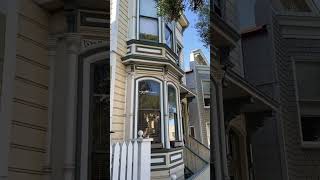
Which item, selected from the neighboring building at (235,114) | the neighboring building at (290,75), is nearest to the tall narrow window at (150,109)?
the neighboring building at (235,114)

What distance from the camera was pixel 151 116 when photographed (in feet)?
1.42

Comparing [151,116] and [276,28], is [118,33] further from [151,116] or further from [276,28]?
[276,28]

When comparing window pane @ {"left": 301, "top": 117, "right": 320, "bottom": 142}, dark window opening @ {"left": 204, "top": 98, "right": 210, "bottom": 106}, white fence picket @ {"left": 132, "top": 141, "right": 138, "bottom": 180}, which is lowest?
white fence picket @ {"left": 132, "top": 141, "right": 138, "bottom": 180}

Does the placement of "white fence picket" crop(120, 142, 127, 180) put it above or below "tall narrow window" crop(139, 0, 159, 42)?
below

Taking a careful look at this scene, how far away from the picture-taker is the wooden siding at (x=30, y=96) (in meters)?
0.53

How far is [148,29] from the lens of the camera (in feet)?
1.48

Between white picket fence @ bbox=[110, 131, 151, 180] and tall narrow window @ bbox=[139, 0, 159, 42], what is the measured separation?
12 cm

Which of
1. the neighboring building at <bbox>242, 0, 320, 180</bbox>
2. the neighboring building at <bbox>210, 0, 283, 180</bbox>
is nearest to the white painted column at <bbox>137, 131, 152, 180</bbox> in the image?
the neighboring building at <bbox>210, 0, 283, 180</bbox>

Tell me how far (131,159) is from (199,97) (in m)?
0.13

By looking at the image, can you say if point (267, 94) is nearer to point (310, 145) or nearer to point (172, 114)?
point (310, 145)

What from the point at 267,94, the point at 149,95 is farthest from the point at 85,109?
the point at 267,94

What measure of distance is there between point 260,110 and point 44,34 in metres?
0.34

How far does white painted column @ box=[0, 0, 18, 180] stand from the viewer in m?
0.55

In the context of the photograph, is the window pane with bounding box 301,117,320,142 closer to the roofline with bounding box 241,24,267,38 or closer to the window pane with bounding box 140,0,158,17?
the roofline with bounding box 241,24,267,38
